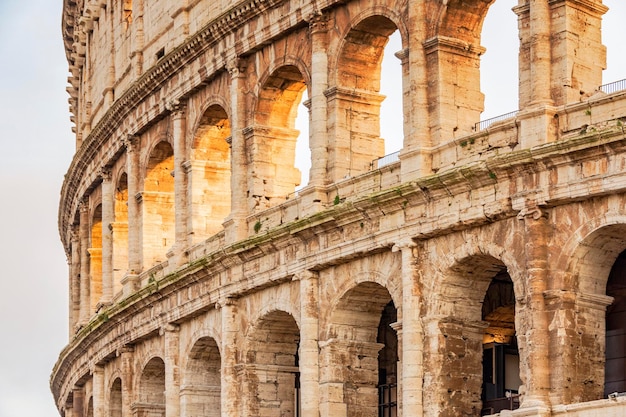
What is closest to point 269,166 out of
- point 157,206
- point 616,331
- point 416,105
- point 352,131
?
point 352,131

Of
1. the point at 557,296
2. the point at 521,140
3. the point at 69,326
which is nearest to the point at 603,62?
the point at 521,140

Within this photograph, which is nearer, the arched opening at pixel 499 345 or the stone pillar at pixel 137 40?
the arched opening at pixel 499 345

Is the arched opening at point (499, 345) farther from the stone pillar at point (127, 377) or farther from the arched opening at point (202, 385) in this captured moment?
the stone pillar at point (127, 377)

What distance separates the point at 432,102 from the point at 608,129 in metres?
5.35

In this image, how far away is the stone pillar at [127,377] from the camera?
156ft

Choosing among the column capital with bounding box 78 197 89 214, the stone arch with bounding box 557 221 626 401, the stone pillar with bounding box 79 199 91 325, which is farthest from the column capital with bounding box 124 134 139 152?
the stone arch with bounding box 557 221 626 401

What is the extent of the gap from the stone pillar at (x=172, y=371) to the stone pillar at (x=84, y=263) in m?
10.8

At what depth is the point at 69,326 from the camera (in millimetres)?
58500

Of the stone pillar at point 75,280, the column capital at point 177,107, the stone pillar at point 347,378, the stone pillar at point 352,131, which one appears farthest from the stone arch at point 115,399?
the stone pillar at point 352,131

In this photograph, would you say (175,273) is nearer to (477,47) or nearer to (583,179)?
(477,47)

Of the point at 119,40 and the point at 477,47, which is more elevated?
the point at 119,40

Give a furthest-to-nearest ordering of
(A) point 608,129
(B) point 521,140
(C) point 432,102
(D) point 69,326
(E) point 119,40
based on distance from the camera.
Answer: (D) point 69,326 < (E) point 119,40 < (C) point 432,102 < (B) point 521,140 < (A) point 608,129

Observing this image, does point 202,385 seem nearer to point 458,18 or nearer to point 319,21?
point 319,21

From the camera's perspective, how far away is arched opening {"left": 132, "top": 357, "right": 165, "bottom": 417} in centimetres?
4716
